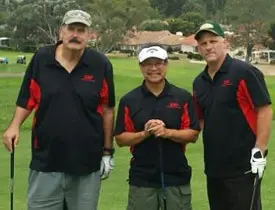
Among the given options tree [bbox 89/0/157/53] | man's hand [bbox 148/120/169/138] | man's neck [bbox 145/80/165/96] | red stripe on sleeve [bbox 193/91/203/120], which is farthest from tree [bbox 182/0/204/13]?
man's hand [bbox 148/120/169/138]

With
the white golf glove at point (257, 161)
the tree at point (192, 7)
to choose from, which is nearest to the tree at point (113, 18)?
the tree at point (192, 7)

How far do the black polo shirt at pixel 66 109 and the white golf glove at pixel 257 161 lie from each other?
3.90 feet

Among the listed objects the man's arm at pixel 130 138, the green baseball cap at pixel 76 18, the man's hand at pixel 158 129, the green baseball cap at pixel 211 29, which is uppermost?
the green baseball cap at pixel 76 18

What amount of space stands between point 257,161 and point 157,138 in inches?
30.7

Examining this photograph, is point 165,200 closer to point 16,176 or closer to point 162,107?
point 162,107

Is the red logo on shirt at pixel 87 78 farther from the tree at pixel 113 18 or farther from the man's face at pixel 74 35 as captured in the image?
the tree at pixel 113 18

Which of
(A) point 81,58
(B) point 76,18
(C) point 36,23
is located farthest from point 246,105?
(C) point 36,23

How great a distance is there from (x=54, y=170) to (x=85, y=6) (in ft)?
299

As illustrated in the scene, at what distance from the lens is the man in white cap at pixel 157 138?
16.5ft

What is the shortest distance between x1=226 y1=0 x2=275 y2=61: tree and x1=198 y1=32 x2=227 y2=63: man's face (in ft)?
282

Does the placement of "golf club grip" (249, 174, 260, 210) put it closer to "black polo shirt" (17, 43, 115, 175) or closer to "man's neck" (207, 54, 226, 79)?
"man's neck" (207, 54, 226, 79)

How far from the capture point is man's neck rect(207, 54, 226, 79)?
5.20 meters

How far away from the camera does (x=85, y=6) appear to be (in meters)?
94.8

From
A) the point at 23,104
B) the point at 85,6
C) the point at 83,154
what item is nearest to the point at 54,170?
the point at 83,154
